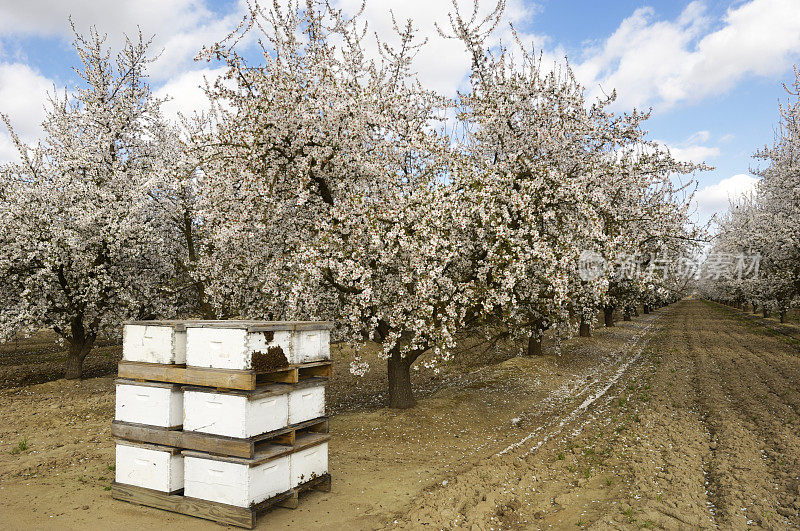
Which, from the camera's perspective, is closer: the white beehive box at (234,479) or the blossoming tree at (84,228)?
the white beehive box at (234,479)

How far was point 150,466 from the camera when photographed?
7.49 m

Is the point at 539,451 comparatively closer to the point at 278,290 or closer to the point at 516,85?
the point at 278,290

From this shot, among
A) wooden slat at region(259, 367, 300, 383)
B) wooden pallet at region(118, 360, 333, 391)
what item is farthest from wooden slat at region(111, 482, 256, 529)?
wooden slat at region(259, 367, 300, 383)

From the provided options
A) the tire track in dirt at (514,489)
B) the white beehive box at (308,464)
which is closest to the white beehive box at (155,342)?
the white beehive box at (308,464)

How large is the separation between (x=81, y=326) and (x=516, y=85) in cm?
1825

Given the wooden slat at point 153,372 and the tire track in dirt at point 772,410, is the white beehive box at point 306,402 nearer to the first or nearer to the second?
the wooden slat at point 153,372

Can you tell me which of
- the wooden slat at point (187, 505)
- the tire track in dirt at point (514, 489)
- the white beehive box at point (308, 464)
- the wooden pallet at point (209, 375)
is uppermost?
the wooden pallet at point (209, 375)

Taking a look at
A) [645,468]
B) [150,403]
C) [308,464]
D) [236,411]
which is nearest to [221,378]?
[236,411]

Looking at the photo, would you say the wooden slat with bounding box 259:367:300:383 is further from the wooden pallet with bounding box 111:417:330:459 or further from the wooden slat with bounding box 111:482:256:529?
the wooden slat with bounding box 111:482:256:529

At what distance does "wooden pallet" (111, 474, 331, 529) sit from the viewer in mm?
6801

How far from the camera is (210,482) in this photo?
7082 mm

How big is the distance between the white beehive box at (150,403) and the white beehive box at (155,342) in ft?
1.35

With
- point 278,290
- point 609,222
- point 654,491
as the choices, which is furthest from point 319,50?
point 654,491

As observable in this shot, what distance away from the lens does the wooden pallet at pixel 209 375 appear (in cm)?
697
